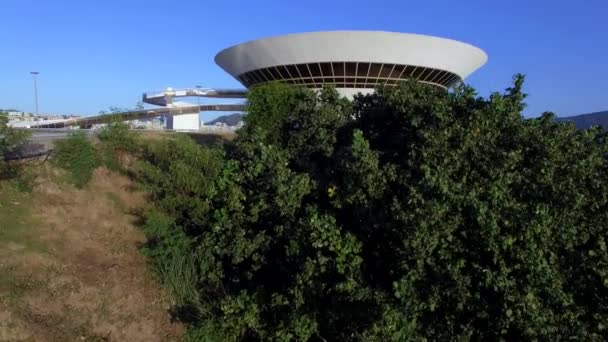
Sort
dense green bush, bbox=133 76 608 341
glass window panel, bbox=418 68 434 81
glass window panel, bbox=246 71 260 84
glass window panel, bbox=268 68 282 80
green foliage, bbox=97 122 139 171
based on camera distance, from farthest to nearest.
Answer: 1. glass window panel, bbox=246 71 260 84
2. glass window panel, bbox=418 68 434 81
3. glass window panel, bbox=268 68 282 80
4. green foliage, bbox=97 122 139 171
5. dense green bush, bbox=133 76 608 341

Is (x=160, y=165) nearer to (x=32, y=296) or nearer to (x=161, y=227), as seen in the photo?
(x=161, y=227)

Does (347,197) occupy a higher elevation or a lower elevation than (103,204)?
higher

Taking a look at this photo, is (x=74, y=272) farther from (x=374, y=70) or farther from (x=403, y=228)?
(x=374, y=70)

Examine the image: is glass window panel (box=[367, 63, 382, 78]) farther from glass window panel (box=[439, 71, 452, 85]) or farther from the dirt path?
the dirt path

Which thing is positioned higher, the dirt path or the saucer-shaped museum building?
the saucer-shaped museum building

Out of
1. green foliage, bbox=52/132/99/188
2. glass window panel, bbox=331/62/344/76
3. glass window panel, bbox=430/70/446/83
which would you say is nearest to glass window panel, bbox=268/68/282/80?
glass window panel, bbox=331/62/344/76

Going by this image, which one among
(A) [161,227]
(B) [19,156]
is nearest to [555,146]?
(A) [161,227]

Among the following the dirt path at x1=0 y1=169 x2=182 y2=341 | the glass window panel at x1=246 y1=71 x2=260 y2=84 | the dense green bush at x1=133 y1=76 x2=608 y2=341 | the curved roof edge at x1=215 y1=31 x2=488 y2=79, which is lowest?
the dirt path at x1=0 y1=169 x2=182 y2=341

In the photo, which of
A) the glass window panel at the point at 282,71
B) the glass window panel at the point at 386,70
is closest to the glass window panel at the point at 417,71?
the glass window panel at the point at 386,70
